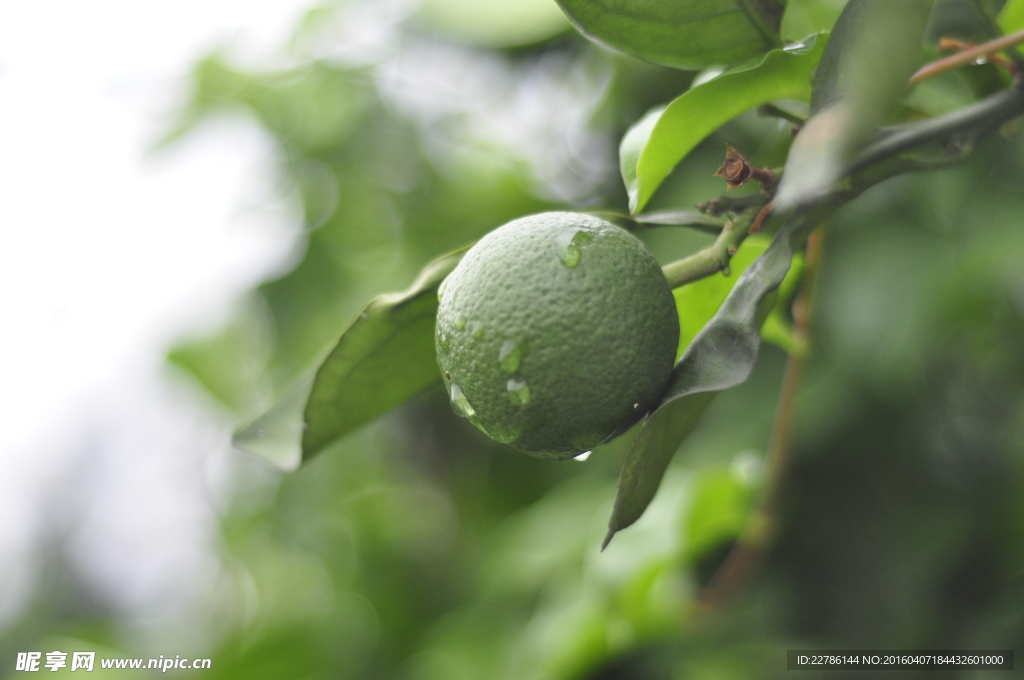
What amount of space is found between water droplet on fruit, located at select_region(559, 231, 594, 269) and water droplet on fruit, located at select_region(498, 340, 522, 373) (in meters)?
0.06

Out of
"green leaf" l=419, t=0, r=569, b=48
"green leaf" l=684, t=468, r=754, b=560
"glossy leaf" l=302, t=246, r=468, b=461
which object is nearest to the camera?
"glossy leaf" l=302, t=246, r=468, b=461

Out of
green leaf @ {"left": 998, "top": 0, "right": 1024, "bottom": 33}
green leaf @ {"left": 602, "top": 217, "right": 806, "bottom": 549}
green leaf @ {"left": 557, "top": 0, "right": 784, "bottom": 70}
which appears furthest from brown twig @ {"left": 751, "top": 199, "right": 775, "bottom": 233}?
green leaf @ {"left": 998, "top": 0, "right": 1024, "bottom": 33}

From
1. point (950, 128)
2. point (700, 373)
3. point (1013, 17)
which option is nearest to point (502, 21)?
point (1013, 17)

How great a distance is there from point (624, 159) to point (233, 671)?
1300 mm

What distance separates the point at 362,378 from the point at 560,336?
206 mm

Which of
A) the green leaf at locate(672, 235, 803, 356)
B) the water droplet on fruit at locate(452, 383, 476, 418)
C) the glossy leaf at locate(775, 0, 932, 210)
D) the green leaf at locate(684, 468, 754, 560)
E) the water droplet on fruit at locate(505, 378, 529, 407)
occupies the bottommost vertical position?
the green leaf at locate(684, 468, 754, 560)

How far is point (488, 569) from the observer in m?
1.39

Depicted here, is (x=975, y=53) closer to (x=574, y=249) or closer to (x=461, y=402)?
(x=574, y=249)

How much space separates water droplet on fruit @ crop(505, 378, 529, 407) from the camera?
436mm

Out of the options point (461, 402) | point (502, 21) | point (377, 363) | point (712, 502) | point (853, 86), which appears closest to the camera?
point (853, 86)

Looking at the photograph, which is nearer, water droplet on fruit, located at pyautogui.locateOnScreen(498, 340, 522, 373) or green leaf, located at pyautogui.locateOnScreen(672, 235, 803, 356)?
water droplet on fruit, located at pyautogui.locateOnScreen(498, 340, 522, 373)

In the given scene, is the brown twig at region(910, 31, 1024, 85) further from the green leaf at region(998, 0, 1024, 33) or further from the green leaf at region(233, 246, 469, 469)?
the green leaf at region(233, 246, 469, 469)

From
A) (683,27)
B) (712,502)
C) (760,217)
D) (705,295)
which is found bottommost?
(712,502)

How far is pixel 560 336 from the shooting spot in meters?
0.44
